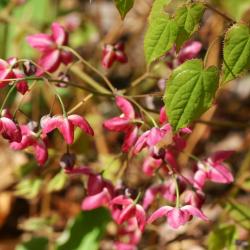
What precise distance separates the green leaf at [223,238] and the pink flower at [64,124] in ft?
1.93

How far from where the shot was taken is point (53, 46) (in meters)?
1.83

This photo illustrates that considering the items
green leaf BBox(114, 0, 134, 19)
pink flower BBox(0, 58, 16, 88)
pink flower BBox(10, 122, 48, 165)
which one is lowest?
pink flower BBox(10, 122, 48, 165)

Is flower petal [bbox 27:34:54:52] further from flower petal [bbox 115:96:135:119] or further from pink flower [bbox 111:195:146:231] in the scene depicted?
pink flower [bbox 111:195:146:231]

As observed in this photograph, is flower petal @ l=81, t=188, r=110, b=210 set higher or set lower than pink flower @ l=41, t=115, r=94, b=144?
lower

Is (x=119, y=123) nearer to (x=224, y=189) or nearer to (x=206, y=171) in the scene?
(x=206, y=171)

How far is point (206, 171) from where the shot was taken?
1731 mm

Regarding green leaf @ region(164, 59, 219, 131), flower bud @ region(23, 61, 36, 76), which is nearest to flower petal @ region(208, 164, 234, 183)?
green leaf @ region(164, 59, 219, 131)

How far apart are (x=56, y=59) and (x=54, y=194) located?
127 cm

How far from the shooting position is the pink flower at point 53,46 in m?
1.81

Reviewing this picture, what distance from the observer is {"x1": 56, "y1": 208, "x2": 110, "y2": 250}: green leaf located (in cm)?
194

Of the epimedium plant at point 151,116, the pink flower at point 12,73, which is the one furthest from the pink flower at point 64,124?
the pink flower at point 12,73

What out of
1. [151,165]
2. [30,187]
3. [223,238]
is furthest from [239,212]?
[30,187]

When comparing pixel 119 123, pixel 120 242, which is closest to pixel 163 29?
pixel 119 123

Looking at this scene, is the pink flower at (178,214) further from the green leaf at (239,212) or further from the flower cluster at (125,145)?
the green leaf at (239,212)
